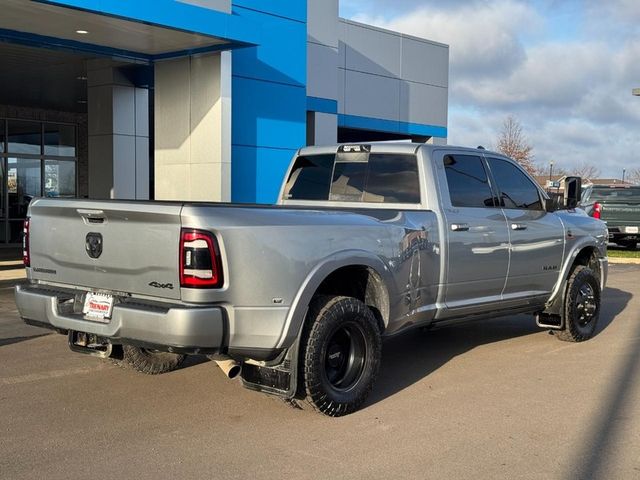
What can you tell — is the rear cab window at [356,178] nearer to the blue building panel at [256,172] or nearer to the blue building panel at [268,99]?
the blue building panel at [256,172]

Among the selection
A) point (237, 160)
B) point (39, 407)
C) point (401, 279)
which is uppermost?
point (237, 160)

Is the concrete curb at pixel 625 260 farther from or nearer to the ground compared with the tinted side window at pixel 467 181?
nearer to the ground

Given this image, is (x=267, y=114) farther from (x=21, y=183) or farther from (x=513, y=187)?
(x=21, y=183)

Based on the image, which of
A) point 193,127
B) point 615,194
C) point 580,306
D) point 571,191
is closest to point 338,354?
point 580,306

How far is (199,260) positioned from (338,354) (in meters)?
1.45

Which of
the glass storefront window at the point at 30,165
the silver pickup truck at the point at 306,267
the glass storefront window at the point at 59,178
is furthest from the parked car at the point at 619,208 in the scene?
the glass storefront window at the point at 30,165

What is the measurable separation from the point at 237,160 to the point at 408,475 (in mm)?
10302

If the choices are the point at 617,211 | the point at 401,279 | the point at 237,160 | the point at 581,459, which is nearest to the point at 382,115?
the point at 617,211

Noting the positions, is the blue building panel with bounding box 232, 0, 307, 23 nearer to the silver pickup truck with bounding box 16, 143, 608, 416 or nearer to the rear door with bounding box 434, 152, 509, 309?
the silver pickup truck with bounding box 16, 143, 608, 416

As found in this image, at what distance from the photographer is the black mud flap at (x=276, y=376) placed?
15.5 ft

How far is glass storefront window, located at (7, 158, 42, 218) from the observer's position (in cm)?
2131

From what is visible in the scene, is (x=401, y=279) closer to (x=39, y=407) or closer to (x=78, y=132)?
(x=39, y=407)

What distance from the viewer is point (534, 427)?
4906mm

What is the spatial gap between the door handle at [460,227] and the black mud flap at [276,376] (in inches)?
80.4
